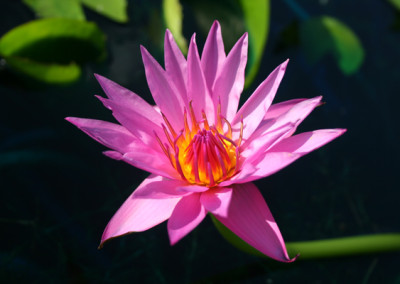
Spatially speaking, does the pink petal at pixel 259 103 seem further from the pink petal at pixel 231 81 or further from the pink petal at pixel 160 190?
the pink petal at pixel 160 190

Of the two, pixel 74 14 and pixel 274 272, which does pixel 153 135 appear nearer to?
pixel 274 272

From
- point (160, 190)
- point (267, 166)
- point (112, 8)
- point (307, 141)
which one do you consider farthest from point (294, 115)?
point (112, 8)

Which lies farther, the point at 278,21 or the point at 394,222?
the point at 278,21

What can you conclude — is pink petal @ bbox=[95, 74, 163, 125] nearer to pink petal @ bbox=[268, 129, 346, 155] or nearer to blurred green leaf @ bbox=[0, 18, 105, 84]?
pink petal @ bbox=[268, 129, 346, 155]

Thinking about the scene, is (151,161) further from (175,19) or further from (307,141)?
(175,19)

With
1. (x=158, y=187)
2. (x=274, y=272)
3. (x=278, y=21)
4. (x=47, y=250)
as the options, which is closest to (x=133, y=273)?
(x=47, y=250)
